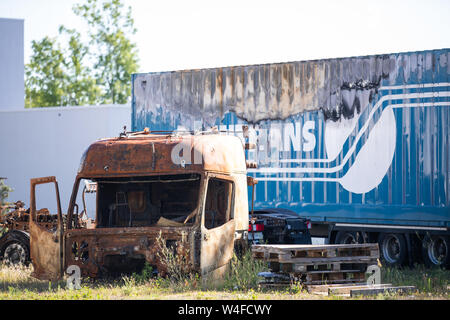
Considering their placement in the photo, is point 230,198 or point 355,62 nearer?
point 230,198

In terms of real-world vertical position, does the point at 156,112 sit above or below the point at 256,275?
above

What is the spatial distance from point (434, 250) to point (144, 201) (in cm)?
572

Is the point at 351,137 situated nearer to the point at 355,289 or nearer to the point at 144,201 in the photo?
the point at 144,201

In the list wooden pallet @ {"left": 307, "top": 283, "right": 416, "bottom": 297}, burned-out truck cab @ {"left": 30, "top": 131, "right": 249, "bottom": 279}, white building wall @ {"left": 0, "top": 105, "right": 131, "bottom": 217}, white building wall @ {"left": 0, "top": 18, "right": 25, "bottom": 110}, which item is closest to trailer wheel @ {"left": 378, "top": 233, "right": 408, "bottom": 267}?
burned-out truck cab @ {"left": 30, "top": 131, "right": 249, "bottom": 279}

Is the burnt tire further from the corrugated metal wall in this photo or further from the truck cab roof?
the corrugated metal wall

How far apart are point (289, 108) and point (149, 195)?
15.4 ft

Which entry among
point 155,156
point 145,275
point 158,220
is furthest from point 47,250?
point 155,156

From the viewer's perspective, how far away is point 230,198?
12578 mm

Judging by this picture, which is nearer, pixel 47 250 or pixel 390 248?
pixel 47 250

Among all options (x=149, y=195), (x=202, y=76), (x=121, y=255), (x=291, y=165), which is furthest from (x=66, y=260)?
(x=202, y=76)

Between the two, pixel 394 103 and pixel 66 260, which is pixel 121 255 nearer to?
pixel 66 260

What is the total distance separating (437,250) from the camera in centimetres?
1508

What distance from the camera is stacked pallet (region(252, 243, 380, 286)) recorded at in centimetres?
1128

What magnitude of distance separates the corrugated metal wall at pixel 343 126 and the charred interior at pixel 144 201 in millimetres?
3455
